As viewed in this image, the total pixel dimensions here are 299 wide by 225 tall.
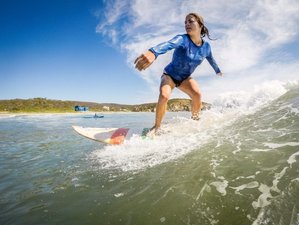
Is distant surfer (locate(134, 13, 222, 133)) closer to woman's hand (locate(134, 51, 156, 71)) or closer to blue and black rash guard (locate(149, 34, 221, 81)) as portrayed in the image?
blue and black rash guard (locate(149, 34, 221, 81))

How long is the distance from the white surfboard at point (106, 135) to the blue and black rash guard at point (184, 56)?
78.2 inches

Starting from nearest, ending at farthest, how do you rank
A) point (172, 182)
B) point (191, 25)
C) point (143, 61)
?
point (172, 182) < point (143, 61) < point (191, 25)

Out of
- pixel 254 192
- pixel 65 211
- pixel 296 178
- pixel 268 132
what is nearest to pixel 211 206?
pixel 254 192

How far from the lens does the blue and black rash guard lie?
19.4 feet

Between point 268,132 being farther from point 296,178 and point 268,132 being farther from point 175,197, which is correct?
point 175,197

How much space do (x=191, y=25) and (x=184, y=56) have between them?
0.72 metres

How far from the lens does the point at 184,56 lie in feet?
20.2

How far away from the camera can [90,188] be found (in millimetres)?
3279

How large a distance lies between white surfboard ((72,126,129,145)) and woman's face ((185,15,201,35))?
2974mm

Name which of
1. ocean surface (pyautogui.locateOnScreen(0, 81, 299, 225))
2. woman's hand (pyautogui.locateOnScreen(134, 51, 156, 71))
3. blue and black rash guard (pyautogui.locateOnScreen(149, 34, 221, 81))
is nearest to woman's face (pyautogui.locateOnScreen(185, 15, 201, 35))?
blue and black rash guard (pyautogui.locateOnScreen(149, 34, 221, 81))

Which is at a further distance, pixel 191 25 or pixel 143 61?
pixel 191 25

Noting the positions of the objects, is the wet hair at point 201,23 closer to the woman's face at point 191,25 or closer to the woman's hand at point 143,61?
the woman's face at point 191,25

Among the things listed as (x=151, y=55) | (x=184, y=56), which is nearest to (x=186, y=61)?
(x=184, y=56)

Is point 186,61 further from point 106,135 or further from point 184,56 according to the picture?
point 106,135
